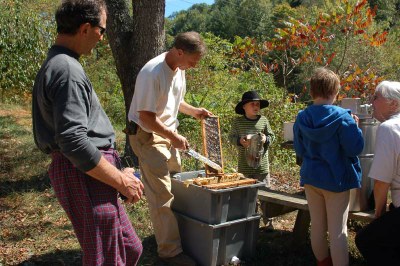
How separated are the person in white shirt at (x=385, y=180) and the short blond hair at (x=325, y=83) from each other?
1.05ft

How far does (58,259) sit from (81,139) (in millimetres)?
2537

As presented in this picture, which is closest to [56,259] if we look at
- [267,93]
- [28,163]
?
[28,163]

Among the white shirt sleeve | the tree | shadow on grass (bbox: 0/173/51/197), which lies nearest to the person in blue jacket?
the white shirt sleeve

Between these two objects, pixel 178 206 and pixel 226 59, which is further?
pixel 226 59

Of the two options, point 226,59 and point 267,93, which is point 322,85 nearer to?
point 267,93

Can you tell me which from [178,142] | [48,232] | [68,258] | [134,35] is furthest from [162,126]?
[134,35]

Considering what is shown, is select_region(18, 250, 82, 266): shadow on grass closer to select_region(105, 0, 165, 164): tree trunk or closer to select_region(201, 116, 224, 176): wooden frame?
select_region(201, 116, 224, 176): wooden frame

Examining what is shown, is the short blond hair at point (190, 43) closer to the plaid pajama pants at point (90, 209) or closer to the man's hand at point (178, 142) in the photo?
the man's hand at point (178, 142)

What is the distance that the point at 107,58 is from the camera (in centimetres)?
1759

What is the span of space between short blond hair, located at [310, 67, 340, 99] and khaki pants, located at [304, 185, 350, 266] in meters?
0.75

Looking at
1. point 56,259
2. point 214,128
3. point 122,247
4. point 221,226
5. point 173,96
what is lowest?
point 56,259

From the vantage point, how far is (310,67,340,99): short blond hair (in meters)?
3.76

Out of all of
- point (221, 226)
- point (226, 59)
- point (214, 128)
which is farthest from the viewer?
point (226, 59)

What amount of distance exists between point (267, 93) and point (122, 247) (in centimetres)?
781
